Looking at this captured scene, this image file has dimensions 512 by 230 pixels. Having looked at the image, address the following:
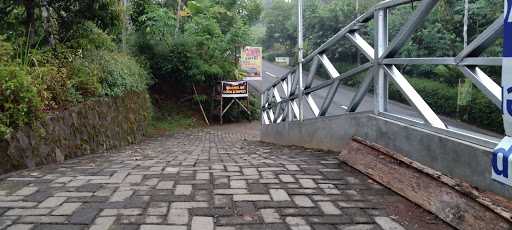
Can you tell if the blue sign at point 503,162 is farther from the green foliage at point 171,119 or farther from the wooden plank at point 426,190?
the green foliage at point 171,119

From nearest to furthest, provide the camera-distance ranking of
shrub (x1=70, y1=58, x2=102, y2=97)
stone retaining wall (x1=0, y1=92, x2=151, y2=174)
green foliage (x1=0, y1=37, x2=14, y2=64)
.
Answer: stone retaining wall (x1=0, y1=92, x2=151, y2=174)
green foliage (x1=0, y1=37, x2=14, y2=64)
shrub (x1=70, y1=58, x2=102, y2=97)

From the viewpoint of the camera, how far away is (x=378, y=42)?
451 centimetres

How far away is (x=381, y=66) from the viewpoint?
14.6 ft

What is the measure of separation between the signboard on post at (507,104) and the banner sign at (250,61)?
20.6 metres

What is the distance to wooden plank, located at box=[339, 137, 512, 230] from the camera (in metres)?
2.62

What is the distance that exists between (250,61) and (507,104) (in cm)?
2110

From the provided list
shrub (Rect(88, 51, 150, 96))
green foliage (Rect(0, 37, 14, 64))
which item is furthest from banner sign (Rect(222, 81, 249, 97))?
green foliage (Rect(0, 37, 14, 64))

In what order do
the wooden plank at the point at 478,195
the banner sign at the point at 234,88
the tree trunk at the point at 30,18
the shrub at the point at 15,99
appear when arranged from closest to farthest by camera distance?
the wooden plank at the point at 478,195
the shrub at the point at 15,99
the tree trunk at the point at 30,18
the banner sign at the point at 234,88

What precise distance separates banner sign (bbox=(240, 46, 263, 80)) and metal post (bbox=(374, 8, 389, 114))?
18.4 metres

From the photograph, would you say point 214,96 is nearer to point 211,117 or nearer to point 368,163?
point 211,117

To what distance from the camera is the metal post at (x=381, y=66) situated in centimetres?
448

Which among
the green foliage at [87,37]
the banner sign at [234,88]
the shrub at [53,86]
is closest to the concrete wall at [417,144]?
the shrub at [53,86]

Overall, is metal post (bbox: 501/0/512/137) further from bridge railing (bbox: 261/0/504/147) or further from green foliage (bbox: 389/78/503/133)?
green foliage (bbox: 389/78/503/133)

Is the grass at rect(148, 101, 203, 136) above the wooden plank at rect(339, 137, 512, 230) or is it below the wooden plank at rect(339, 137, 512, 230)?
below
